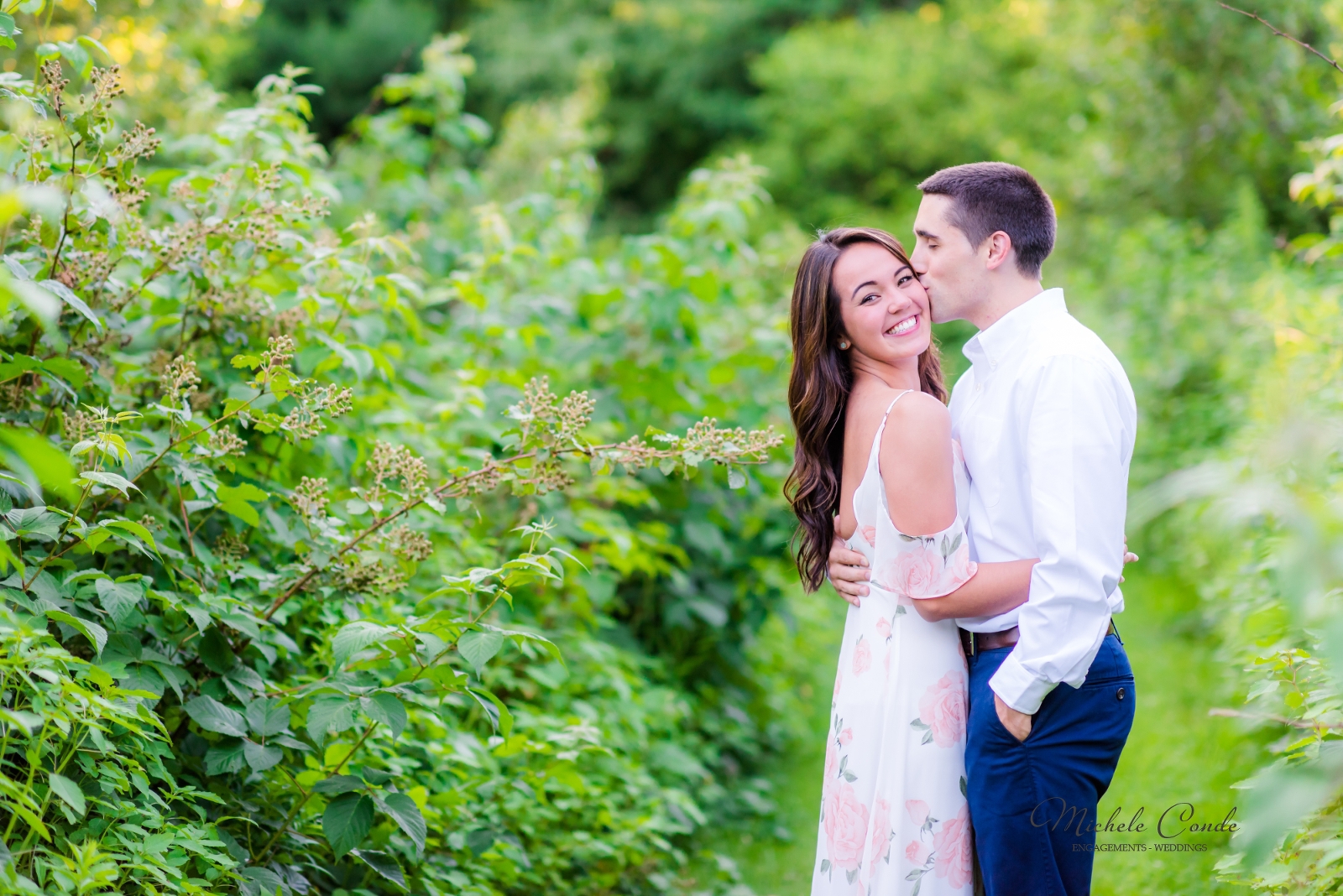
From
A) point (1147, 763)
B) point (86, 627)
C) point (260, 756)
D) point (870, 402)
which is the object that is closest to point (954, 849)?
point (870, 402)

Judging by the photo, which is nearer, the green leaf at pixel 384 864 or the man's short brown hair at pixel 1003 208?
the man's short brown hair at pixel 1003 208

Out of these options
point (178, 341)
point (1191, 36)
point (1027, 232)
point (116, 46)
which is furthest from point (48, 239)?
point (1191, 36)

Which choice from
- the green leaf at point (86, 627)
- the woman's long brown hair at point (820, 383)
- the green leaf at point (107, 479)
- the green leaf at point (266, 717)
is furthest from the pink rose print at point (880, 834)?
the green leaf at point (107, 479)

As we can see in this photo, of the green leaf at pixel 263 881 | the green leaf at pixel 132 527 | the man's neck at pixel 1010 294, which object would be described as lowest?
the green leaf at pixel 263 881

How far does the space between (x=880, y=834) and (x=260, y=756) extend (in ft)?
4.65

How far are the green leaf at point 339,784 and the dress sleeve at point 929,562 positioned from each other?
4.40 ft

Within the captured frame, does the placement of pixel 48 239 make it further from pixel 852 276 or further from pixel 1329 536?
pixel 1329 536

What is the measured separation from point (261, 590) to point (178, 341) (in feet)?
2.84

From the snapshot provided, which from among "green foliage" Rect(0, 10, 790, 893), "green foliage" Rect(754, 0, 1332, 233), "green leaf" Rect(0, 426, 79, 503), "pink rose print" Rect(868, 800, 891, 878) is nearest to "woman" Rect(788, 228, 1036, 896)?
Result: "pink rose print" Rect(868, 800, 891, 878)

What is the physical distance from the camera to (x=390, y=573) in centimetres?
264

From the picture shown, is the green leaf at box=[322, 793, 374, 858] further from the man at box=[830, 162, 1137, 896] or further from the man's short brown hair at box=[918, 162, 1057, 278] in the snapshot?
the man's short brown hair at box=[918, 162, 1057, 278]

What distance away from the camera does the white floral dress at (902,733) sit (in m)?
2.27

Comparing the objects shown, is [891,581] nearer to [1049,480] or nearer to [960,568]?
[960,568]

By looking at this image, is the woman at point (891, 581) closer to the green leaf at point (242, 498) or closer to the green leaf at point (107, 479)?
the green leaf at point (242, 498)
